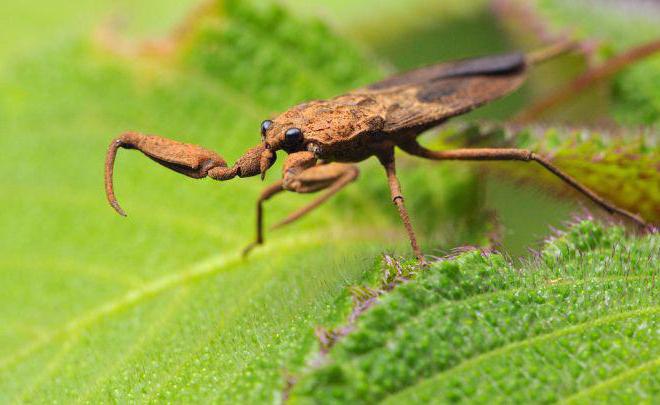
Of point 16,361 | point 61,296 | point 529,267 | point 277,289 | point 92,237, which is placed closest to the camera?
point 529,267

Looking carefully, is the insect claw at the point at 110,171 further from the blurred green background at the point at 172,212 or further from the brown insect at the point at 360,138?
the blurred green background at the point at 172,212

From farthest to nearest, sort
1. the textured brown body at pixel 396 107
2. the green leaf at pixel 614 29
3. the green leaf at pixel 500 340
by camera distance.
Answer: the green leaf at pixel 614 29, the textured brown body at pixel 396 107, the green leaf at pixel 500 340

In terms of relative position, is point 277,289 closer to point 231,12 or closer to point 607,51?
point 231,12

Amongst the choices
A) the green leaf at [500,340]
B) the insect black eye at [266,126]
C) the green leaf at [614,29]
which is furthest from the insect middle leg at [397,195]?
the green leaf at [614,29]

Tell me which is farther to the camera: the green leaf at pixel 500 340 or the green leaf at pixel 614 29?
the green leaf at pixel 614 29

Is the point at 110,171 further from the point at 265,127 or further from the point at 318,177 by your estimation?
the point at 318,177

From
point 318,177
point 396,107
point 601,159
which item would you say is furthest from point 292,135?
point 601,159

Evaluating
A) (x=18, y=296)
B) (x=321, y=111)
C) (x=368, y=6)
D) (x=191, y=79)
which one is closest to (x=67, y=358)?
(x=18, y=296)

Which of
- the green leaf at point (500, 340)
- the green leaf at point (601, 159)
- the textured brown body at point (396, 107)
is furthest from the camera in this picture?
the textured brown body at point (396, 107)
